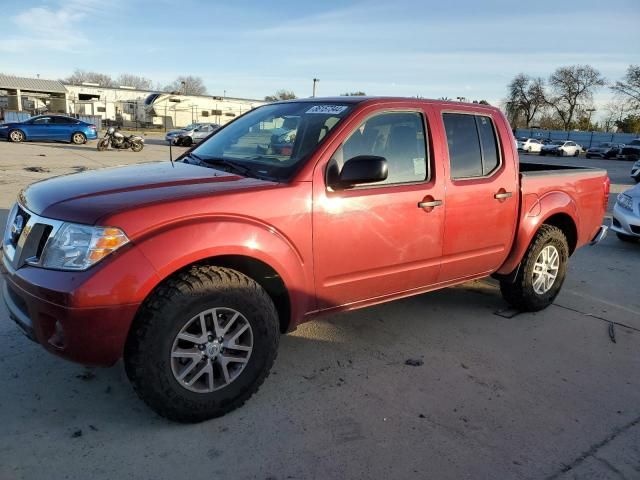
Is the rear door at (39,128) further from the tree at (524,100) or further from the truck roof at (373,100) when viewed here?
the tree at (524,100)

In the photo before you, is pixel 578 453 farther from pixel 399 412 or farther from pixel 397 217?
pixel 397 217

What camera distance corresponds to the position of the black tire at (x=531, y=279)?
4582 mm

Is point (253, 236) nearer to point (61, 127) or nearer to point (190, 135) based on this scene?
point (61, 127)

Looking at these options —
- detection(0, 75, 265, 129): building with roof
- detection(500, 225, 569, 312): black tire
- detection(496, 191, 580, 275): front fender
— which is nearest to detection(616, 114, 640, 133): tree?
detection(0, 75, 265, 129): building with roof

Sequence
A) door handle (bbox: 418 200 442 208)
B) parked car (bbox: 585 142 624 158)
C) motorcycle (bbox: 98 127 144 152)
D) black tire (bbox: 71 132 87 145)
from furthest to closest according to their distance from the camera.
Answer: parked car (bbox: 585 142 624 158)
black tire (bbox: 71 132 87 145)
motorcycle (bbox: 98 127 144 152)
door handle (bbox: 418 200 442 208)

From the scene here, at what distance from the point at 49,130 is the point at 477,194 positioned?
2586 cm

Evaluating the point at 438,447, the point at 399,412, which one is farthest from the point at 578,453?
the point at 399,412

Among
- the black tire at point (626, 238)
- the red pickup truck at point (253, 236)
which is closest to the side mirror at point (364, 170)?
the red pickup truck at point (253, 236)

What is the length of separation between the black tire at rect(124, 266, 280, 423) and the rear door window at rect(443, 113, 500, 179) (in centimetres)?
188

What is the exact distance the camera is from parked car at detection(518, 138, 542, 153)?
4241 centimetres

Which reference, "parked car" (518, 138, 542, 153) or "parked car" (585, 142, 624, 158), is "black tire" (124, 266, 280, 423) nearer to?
"parked car" (518, 138, 542, 153)

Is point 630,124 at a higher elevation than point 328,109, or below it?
higher

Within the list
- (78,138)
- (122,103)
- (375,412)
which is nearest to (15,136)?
(78,138)

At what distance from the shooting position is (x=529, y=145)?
141 feet
